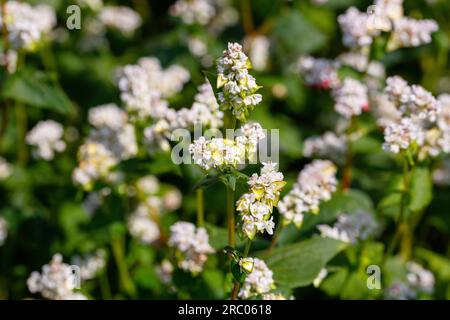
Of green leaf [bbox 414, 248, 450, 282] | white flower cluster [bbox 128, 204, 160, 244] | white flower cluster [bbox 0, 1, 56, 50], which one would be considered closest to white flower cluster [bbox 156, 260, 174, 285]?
white flower cluster [bbox 128, 204, 160, 244]

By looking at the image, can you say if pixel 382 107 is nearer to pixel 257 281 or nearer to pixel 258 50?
pixel 258 50

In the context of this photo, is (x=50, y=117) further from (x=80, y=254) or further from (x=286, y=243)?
(x=286, y=243)

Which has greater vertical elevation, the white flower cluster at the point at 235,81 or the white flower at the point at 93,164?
the white flower cluster at the point at 235,81

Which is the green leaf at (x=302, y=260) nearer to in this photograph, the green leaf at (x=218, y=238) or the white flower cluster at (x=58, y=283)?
the green leaf at (x=218, y=238)

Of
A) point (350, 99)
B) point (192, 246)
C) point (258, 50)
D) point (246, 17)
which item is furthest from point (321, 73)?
point (246, 17)

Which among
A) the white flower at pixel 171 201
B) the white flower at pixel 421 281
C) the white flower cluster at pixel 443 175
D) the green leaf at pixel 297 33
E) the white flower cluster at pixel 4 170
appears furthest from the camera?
the green leaf at pixel 297 33

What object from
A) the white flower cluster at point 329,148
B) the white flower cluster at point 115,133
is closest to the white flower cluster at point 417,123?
the white flower cluster at point 329,148
